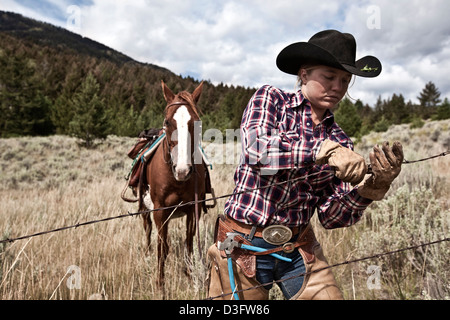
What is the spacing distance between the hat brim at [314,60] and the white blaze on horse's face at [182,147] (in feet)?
4.46

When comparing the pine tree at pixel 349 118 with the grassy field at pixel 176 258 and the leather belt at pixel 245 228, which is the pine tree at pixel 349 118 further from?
the leather belt at pixel 245 228

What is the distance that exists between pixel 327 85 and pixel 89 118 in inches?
901

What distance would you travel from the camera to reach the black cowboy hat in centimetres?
151

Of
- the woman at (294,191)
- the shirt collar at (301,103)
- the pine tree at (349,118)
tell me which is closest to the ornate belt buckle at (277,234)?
the woman at (294,191)

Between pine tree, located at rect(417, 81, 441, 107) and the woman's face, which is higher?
pine tree, located at rect(417, 81, 441, 107)

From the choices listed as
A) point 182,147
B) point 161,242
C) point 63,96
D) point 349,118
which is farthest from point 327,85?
point 63,96

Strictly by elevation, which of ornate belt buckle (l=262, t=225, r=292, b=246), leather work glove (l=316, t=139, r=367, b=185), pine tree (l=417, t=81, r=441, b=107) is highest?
pine tree (l=417, t=81, r=441, b=107)

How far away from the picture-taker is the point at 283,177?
1713mm

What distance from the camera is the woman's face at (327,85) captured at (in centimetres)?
157

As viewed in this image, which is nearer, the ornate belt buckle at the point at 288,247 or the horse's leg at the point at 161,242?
the ornate belt buckle at the point at 288,247

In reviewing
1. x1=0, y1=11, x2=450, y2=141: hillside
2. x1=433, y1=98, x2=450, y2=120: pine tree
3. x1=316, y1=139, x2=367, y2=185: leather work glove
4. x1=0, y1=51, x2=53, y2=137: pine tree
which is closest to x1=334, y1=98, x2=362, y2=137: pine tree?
x1=0, y1=11, x2=450, y2=141: hillside

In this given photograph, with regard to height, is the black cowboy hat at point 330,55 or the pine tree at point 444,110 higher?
the pine tree at point 444,110

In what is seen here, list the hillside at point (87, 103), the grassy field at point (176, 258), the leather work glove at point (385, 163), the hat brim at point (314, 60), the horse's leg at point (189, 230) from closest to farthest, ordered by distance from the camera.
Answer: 1. the leather work glove at point (385, 163)
2. the hat brim at point (314, 60)
3. the grassy field at point (176, 258)
4. the horse's leg at point (189, 230)
5. the hillside at point (87, 103)

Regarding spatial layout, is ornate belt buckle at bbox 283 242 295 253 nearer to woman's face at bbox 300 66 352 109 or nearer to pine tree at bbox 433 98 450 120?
woman's face at bbox 300 66 352 109
